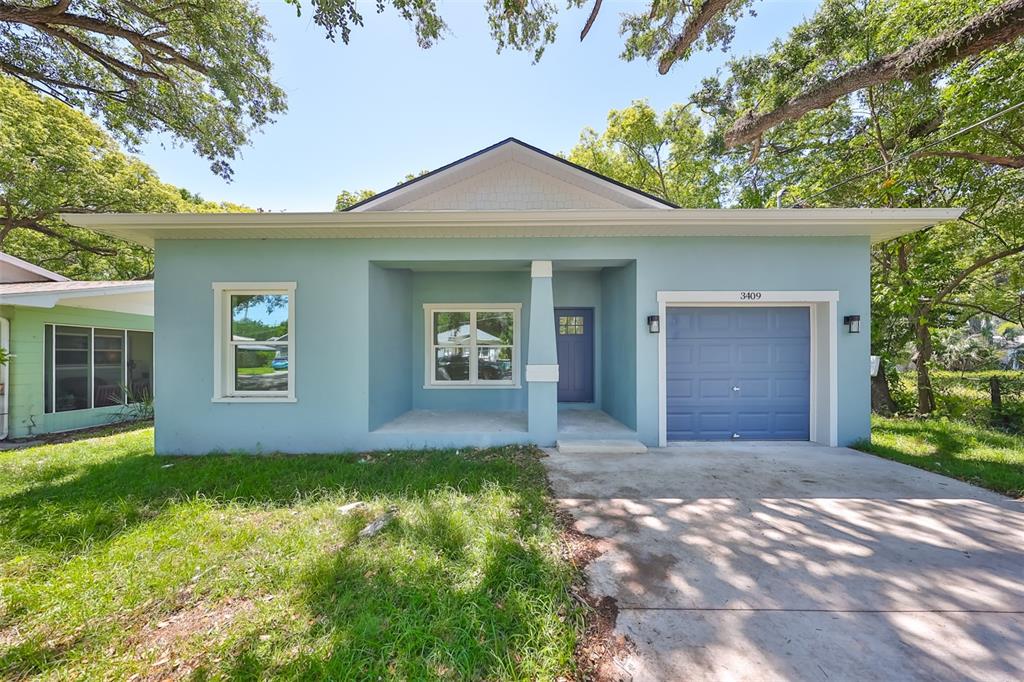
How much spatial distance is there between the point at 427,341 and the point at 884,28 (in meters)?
9.86

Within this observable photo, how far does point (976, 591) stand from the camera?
7.90ft

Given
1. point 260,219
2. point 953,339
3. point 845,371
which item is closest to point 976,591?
point 845,371

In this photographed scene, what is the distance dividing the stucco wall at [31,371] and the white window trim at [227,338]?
16.4 ft

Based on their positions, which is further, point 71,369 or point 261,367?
point 71,369

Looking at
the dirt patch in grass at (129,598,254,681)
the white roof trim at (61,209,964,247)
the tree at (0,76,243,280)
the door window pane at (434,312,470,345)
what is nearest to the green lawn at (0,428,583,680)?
the dirt patch in grass at (129,598,254,681)

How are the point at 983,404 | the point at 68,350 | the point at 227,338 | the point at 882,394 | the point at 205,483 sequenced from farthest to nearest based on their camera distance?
1. the point at 882,394
2. the point at 983,404
3. the point at 68,350
4. the point at 227,338
5. the point at 205,483

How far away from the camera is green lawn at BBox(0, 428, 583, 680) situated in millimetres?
1931

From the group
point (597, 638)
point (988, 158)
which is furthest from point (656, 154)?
point (597, 638)

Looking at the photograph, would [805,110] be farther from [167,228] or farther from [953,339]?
[953,339]

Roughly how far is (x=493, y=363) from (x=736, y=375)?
4.19m

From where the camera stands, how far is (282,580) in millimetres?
2500

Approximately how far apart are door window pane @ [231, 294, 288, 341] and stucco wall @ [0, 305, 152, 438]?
5151mm

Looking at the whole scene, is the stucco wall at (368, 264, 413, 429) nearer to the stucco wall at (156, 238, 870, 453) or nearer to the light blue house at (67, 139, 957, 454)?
the light blue house at (67, 139, 957, 454)

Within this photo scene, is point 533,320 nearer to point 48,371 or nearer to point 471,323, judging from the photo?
point 471,323
